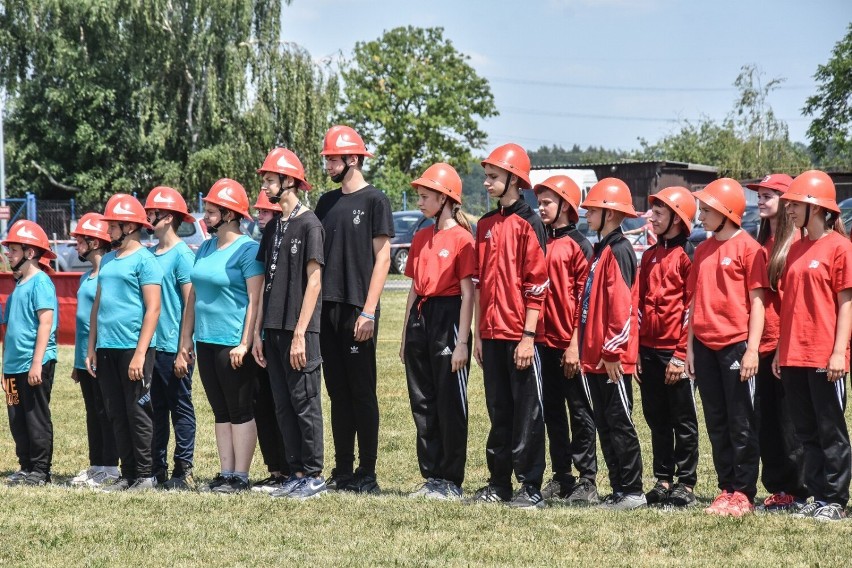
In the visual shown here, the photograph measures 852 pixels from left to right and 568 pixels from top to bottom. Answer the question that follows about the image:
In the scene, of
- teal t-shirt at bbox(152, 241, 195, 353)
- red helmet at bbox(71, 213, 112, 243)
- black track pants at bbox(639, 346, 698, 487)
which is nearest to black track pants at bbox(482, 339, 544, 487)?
black track pants at bbox(639, 346, 698, 487)

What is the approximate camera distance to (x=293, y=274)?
782 cm

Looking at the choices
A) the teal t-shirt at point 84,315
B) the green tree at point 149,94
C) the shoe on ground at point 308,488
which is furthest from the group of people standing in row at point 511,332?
the green tree at point 149,94

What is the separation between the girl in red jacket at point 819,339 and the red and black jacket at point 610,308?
3.03 feet

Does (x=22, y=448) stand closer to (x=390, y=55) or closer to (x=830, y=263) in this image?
(x=830, y=263)

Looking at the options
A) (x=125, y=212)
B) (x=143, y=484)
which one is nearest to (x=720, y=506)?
(x=143, y=484)

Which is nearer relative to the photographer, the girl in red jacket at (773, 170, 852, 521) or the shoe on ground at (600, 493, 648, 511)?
the girl in red jacket at (773, 170, 852, 521)

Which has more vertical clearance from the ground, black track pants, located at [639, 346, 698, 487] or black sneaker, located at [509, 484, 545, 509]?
black track pants, located at [639, 346, 698, 487]

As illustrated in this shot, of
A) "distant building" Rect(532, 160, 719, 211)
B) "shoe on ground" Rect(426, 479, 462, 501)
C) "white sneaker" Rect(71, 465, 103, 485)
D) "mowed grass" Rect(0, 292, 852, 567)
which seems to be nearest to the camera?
"mowed grass" Rect(0, 292, 852, 567)

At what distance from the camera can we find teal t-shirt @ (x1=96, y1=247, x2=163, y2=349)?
27.7ft

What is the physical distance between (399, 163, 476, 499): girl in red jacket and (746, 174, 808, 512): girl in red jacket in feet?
6.41

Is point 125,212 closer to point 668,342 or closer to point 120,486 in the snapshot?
point 120,486

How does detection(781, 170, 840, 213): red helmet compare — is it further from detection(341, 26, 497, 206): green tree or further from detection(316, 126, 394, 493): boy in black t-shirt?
detection(341, 26, 497, 206): green tree

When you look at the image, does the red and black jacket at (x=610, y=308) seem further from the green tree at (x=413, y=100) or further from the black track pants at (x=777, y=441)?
the green tree at (x=413, y=100)

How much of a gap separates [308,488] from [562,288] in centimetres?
219
